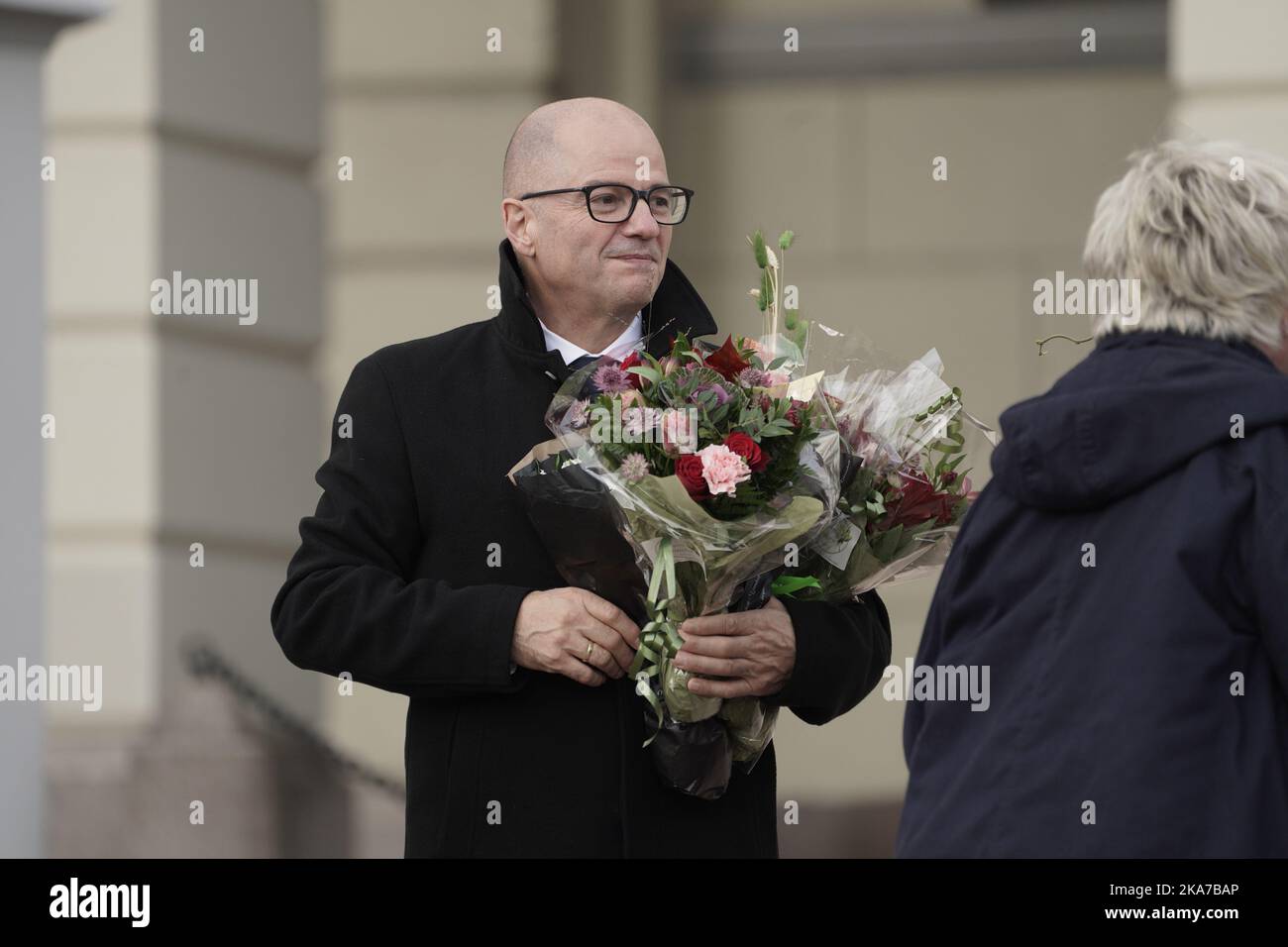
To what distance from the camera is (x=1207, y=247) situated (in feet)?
8.86

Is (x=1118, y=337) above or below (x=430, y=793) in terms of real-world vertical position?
above

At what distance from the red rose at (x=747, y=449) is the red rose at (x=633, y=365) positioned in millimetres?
192

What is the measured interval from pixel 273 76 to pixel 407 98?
0.45 meters

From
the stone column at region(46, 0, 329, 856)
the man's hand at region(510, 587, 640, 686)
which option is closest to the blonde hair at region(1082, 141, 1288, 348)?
the man's hand at region(510, 587, 640, 686)

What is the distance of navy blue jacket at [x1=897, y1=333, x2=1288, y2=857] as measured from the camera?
8.28 feet

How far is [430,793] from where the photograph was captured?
343 centimetres

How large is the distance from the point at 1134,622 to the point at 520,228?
143cm

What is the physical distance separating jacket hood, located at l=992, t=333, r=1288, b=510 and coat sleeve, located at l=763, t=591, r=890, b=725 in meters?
0.71

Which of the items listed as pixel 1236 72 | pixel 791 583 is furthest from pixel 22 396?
pixel 1236 72

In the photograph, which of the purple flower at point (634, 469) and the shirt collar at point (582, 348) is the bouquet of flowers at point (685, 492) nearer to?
the purple flower at point (634, 469)

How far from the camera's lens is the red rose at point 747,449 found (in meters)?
3.04

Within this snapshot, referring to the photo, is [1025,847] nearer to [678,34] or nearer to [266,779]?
[266,779]

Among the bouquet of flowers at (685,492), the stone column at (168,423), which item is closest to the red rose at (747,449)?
the bouquet of flowers at (685,492)
